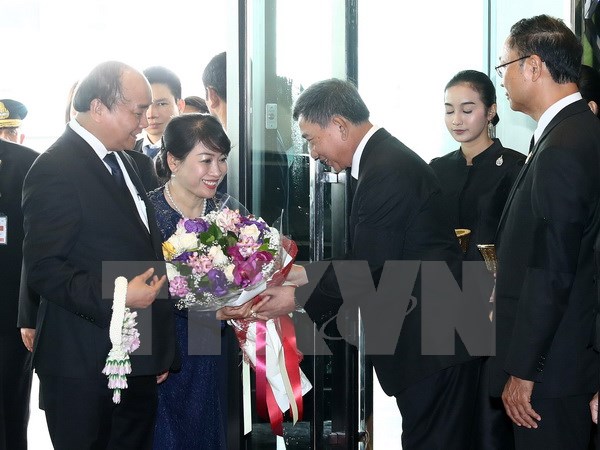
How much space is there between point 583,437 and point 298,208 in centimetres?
168

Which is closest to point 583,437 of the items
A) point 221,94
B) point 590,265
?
point 590,265

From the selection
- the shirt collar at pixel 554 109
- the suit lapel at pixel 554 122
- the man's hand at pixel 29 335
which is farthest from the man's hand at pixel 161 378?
the shirt collar at pixel 554 109

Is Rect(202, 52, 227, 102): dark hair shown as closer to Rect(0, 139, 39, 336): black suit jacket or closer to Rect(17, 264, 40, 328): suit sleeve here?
Rect(0, 139, 39, 336): black suit jacket

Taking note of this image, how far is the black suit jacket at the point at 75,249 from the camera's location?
2.62 metres

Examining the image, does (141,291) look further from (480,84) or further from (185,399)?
(480,84)

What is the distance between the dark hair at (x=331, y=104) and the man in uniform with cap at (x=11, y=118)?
71.3 inches

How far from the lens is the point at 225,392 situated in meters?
3.61

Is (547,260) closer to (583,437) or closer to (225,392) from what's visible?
(583,437)

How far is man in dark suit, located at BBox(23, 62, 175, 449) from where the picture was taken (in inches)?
104

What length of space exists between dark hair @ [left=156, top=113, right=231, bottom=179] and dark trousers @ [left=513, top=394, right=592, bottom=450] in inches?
55.5

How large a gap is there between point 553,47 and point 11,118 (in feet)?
8.69

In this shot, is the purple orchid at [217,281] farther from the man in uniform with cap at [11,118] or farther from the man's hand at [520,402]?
the man in uniform with cap at [11,118]

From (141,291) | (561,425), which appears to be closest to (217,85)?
(141,291)

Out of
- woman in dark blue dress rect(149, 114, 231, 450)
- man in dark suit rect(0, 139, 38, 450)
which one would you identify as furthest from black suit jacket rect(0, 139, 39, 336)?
woman in dark blue dress rect(149, 114, 231, 450)
